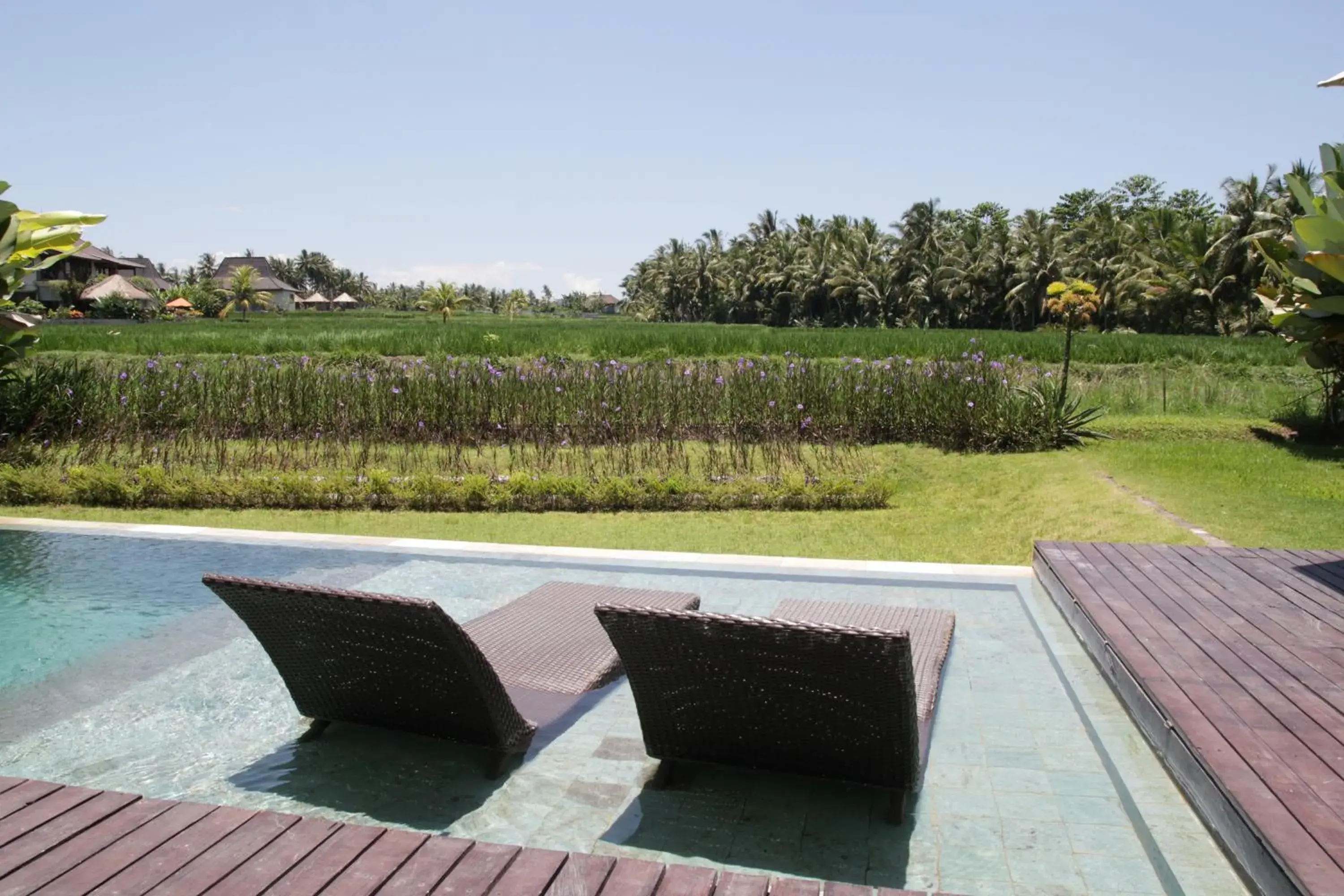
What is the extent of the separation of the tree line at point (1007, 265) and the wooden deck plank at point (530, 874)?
21326 mm

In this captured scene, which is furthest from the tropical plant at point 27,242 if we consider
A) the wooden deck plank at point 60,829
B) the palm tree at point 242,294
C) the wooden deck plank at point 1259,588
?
the palm tree at point 242,294

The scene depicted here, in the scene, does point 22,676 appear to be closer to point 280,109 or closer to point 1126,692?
point 1126,692

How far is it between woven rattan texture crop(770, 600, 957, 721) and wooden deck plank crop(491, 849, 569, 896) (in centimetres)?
167

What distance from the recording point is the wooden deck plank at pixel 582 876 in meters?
1.64

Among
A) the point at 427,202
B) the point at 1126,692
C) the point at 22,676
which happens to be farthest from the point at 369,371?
the point at 427,202

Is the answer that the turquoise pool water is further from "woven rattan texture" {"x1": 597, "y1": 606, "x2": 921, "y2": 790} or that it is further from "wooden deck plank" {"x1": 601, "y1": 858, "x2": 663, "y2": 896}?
"wooden deck plank" {"x1": 601, "y1": 858, "x2": 663, "y2": 896}

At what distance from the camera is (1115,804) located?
2.47 meters

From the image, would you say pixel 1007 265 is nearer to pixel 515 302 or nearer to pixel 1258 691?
pixel 1258 691

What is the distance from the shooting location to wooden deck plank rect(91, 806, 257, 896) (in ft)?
5.41

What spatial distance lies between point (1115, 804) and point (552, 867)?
163cm

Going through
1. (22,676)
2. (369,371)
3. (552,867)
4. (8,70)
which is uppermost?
(8,70)

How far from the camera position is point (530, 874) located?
1705 mm

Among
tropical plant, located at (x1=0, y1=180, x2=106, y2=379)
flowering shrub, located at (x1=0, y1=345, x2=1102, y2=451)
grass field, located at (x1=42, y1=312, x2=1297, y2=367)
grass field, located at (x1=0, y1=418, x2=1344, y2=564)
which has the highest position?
tropical plant, located at (x1=0, y1=180, x2=106, y2=379)

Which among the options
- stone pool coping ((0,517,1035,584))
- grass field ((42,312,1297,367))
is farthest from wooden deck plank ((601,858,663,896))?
grass field ((42,312,1297,367))
